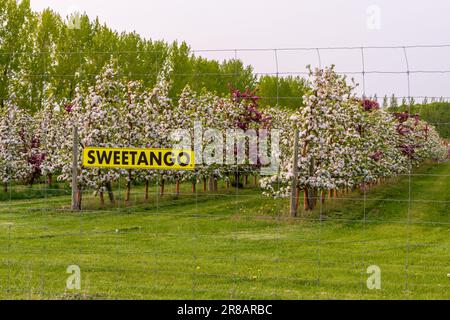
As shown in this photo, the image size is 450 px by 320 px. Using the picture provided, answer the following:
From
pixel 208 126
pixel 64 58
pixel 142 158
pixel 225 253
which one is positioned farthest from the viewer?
pixel 64 58

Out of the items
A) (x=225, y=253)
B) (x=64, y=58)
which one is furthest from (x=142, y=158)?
(x=64, y=58)

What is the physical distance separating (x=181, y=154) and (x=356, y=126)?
14.7 metres

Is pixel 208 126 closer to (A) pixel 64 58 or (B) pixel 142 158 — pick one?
(A) pixel 64 58

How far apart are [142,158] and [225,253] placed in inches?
177

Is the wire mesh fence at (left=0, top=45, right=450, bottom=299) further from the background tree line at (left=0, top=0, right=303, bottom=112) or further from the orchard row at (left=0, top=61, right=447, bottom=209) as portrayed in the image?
the background tree line at (left=0, top=0, right=303, bottom=112)

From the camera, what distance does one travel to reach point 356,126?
Result: 23.4 meters

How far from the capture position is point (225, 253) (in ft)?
43.2

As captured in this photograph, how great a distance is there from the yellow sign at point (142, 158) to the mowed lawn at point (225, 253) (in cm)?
77

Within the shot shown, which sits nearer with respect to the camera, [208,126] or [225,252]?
[225,252]

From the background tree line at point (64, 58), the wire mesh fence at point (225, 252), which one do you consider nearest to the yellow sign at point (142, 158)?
the wire mesh fence at point (225, 252)

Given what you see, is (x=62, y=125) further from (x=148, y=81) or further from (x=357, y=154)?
(x=357, y=154)

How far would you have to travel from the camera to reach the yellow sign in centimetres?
929

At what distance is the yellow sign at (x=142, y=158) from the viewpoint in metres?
9.29
